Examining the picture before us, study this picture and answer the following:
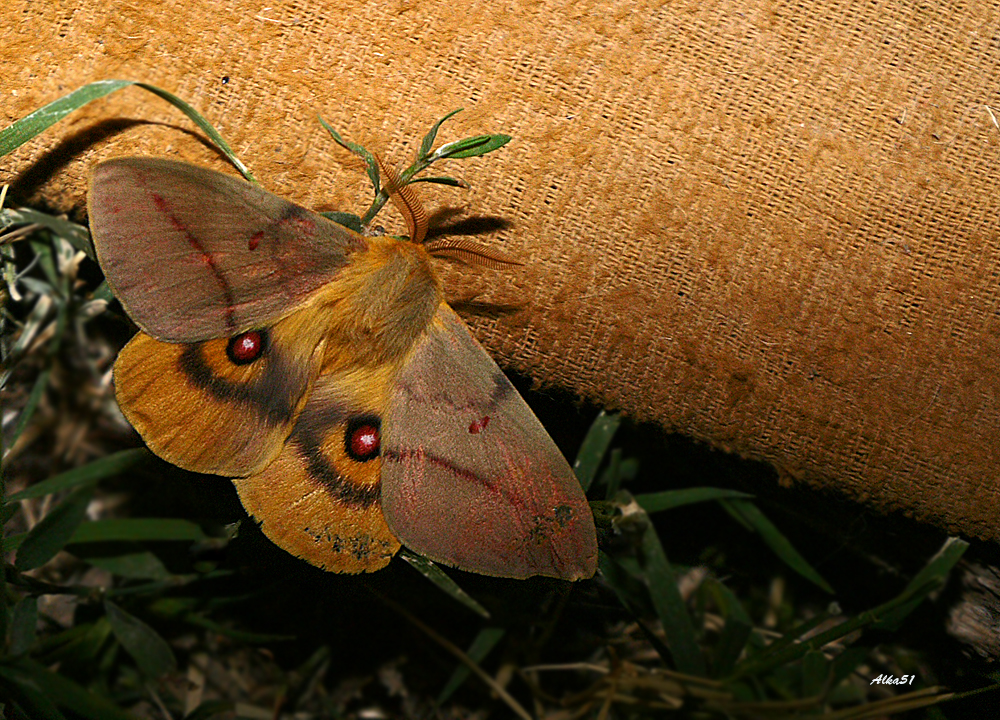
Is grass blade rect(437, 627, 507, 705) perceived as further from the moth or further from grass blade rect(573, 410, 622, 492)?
the moth

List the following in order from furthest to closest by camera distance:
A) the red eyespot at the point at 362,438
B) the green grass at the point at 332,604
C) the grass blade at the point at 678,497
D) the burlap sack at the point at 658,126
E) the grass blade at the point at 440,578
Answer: the grass blade at the point at 678,497 < the green grass at the point at 332,604 < the grass blade at the point at 440,578 < the burlap sack at the point at 658,126 < the red eyespot at the point at 362,438

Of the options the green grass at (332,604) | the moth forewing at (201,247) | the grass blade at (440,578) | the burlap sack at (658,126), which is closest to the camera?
the moth forewing at (201,247)

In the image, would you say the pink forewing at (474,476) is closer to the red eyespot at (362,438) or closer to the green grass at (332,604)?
the red eyespot at (362,438)

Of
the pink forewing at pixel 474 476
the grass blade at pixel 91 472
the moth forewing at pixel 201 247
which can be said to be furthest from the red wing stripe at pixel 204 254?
the grass blade at pixel 91 472

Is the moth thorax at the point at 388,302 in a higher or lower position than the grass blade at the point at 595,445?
higher

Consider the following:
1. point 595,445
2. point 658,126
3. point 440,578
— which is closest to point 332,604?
point 440,578

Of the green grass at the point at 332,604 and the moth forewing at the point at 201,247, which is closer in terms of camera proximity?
the moth forewing at the point at 201,247
